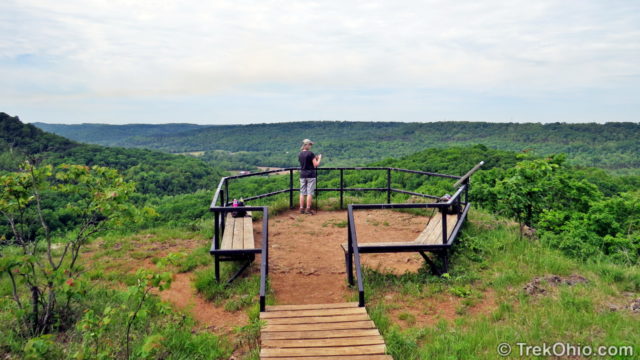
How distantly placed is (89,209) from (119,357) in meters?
1.62

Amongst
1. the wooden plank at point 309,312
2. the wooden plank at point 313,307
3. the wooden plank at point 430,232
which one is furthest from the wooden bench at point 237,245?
the wooden plank at point 430,232

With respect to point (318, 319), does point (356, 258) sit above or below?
above

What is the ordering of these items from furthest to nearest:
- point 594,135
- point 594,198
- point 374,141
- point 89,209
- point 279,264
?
point 374,141
point 594,135
point 594,198
point 279,264
point 89,209

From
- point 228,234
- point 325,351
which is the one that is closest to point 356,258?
point 325,351

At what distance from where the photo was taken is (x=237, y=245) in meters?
5.86

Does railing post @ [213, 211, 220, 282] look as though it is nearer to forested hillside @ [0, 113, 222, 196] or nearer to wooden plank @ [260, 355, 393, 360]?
wooden plank @ [260, 355, 393, 360]

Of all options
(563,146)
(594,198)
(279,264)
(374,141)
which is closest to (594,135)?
(563,146)

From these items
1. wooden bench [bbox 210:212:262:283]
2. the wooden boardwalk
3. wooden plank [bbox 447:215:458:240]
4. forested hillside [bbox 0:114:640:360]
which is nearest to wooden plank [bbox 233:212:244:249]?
wooden bench [bbox 210:212:262:283]

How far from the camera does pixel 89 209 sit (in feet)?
A: 14.9

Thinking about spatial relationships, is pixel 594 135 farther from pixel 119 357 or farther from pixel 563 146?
pixel 119 357

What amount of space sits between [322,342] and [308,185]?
18.1 feet

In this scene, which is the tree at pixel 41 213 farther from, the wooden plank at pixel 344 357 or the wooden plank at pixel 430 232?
the wooden plank at pixel 430 232

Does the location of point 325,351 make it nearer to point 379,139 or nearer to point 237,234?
point 237,234

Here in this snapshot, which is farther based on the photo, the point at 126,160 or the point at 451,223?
the point at 126,160
